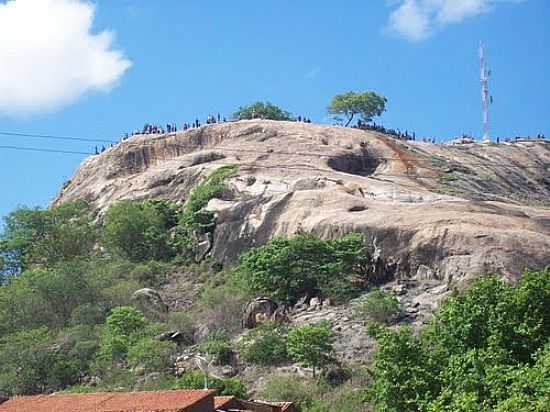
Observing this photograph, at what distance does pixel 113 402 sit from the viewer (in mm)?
24844

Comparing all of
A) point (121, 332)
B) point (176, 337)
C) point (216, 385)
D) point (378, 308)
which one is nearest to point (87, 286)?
point (121, 332)

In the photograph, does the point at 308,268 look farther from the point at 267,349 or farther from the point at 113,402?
the point at 113,402

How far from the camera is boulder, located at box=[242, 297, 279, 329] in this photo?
42406mm

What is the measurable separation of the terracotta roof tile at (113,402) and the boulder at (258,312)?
16.3 metres

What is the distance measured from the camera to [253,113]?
80750 mm

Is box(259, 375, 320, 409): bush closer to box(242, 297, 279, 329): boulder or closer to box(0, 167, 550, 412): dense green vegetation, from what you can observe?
box(0, 167, 550, 412): dense green vegetation

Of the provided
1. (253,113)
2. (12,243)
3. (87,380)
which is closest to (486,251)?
(87,380)

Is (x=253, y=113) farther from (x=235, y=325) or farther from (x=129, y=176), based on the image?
(x=235, y=325)

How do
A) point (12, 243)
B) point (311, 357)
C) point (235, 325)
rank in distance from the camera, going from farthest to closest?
point (12, 243) < point (235, 325) < point (311, 357)

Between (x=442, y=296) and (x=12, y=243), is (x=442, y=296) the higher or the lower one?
the lower one

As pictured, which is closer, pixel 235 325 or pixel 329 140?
pixel 235 325

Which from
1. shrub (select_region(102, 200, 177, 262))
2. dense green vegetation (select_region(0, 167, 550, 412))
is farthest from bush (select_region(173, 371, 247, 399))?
shrub (select_region(102, 200, 177, 262))

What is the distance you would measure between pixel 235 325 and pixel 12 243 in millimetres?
23647

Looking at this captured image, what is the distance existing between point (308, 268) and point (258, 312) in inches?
127
